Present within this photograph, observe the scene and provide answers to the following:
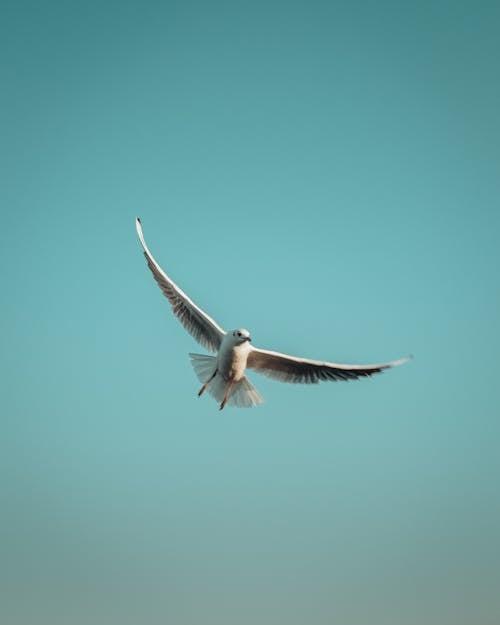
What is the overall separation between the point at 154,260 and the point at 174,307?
1.01m

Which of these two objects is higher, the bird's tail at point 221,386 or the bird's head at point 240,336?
the bird's head at point 240,336

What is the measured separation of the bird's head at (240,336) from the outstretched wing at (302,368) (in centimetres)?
54

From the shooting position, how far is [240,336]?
13.0 m

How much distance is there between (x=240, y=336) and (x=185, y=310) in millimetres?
1838

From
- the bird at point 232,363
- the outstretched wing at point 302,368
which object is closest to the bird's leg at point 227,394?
the bird at point 232,363

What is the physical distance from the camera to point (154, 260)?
47.0ft

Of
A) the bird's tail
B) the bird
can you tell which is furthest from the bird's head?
the bird's tail

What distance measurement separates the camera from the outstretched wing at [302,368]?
13211mm

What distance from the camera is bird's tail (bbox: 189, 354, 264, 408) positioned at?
13.6m

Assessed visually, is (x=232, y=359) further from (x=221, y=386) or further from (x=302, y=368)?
(x=302, y=368)

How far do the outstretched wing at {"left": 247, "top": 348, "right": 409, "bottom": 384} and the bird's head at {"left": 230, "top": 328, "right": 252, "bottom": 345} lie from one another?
542 millimetres

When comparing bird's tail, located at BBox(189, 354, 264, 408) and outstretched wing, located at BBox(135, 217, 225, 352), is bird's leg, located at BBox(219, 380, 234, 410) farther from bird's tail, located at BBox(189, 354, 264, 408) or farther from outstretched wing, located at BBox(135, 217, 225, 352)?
outstretched wing, located at BBox(135, 217, 225, 352)

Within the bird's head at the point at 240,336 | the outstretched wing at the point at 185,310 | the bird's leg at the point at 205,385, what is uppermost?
the outstretched wing at the point at 185,310

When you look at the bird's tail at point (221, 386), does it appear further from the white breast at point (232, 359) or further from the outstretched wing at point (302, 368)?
the outstretched wing at point (302, 368)
